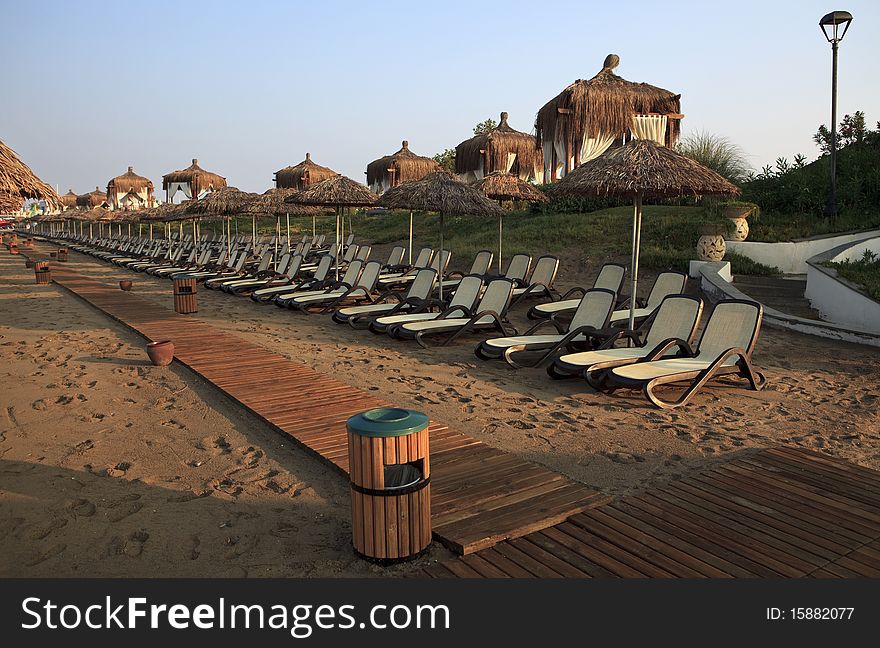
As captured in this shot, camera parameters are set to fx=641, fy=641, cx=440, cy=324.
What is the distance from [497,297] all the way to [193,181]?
16.2 m

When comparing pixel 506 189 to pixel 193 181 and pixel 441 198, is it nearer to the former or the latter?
pixel 441 198

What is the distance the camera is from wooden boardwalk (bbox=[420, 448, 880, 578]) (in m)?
2.75

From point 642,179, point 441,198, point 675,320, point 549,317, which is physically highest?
point 441,198

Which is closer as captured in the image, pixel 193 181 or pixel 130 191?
pixel 193 181

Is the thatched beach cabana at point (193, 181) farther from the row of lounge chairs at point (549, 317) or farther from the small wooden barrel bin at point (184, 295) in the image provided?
the small wooden barrel bin at point (184, 295)

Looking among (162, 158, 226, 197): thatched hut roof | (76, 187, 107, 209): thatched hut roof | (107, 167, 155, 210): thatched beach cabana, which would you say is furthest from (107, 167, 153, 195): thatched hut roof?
(162, 158, 226, 197): thatched hut roof

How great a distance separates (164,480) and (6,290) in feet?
41.4

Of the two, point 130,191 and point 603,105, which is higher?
point 130,191

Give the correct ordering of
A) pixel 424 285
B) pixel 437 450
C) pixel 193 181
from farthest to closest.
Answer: pixel 193 181 < pixel 424 285 < pixel 437 450

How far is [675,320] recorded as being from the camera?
647cm

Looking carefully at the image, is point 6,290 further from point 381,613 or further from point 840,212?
point 840,212

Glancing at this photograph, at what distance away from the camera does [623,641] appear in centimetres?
230

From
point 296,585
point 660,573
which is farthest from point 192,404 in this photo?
point 660,573

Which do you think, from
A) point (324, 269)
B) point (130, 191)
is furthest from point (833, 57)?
point (130, 191)
